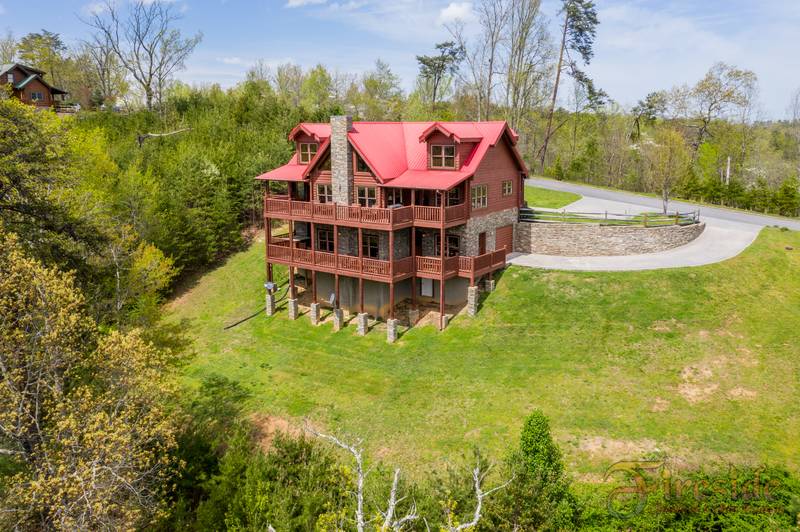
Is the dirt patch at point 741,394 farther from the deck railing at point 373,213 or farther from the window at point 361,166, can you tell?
the window at point 361,166

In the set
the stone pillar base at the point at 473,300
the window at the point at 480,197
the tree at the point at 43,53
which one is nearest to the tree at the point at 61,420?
the stone pillar base at the point at 473,300

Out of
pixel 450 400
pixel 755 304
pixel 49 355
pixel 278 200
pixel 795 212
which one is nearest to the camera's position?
pixel 49 355

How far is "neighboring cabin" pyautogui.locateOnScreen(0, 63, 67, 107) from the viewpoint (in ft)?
210

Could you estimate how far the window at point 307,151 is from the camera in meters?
35.7

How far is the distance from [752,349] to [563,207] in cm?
2127

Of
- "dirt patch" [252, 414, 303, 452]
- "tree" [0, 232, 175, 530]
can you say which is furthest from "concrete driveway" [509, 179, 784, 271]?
"tree" [0, 232, 175, 530]

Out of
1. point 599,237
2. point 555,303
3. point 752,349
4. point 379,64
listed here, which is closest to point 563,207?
point 599,237

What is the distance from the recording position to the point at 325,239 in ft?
115

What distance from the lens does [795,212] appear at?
161 ft

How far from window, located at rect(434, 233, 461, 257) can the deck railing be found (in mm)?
1723

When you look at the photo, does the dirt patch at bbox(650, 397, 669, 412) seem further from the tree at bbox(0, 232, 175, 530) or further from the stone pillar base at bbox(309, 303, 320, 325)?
the stone pillar base at bbox(309, 303, 320, 325)

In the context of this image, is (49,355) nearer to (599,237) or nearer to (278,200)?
(278,200)

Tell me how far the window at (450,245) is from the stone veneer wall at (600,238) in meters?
6.61

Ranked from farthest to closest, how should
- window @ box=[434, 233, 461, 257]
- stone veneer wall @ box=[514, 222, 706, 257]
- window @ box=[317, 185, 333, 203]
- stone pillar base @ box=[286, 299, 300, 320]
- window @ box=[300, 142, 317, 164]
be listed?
window @ box=[300, 142, 317, 164], stone veneer wall @ box=[514, 222, 706, 257], stone pillar base @ box=[286, 299, 300, 320], window @ box=[317, 185, 333, 203], window @ box=[434, 233, 461, 257]
